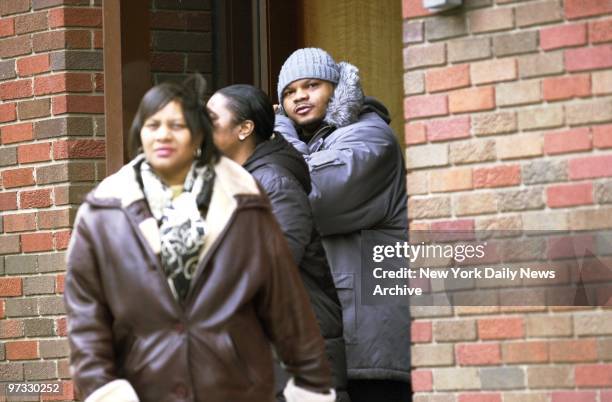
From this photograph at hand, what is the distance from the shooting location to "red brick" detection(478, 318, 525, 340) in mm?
5980

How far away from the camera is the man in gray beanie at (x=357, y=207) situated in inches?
255

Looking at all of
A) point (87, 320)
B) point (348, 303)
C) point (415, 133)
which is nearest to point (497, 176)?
point (415, 133)

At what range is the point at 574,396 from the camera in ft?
19.2

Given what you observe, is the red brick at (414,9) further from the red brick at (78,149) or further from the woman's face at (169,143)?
the red brick at (78,149)

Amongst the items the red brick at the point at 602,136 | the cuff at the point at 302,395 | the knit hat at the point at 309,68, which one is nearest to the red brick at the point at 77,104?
the knit hat at the point at 309,68

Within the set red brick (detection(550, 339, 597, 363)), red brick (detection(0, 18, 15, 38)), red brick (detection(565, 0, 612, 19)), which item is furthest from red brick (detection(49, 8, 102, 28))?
red brick (detection(550, 339, 597, 363))

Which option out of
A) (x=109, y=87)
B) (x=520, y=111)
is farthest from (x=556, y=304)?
(x=109, y=87)

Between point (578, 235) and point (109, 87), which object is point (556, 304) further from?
point (109, 87)

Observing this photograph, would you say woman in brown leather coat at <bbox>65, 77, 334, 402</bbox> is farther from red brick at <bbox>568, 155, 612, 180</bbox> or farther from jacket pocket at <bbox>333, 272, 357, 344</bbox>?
jacket pocket at <bbox>333, 272, 357, 344</bbox>

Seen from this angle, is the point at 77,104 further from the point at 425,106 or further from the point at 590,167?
the point at 590,167

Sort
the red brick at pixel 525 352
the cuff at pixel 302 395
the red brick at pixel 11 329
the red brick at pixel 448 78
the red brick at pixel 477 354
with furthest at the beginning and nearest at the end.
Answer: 1. the red brick at pixel 11 329
2. the red brick at pixel 448 78
3. the red brick at pixel 477 354
4. the red brick at pixel 525 352
5. the cuff at pixel 302 395

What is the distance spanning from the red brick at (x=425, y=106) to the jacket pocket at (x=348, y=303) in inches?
28.8

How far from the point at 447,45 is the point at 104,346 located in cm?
223

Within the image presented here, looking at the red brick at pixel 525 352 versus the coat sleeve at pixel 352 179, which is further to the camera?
the coat sleeve at pixel 352 179
